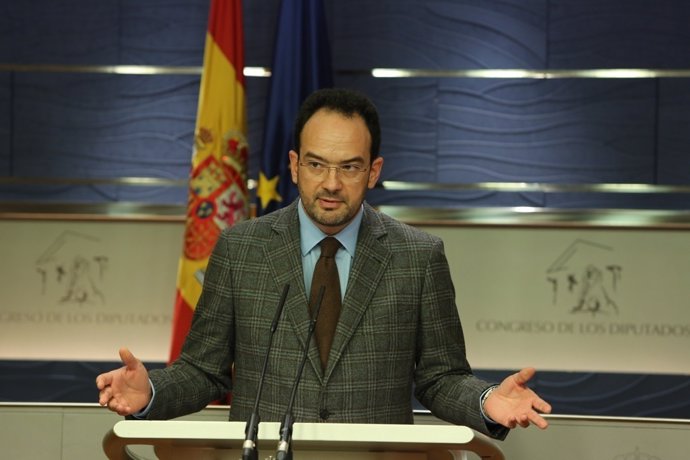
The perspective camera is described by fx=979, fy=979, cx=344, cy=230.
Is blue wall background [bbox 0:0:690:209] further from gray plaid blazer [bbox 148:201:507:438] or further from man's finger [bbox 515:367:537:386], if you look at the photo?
man's finger [bbox 515:367:537:386]

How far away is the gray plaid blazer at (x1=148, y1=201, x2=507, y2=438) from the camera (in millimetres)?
2242

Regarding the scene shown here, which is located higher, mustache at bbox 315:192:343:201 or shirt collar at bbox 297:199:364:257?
mustache at bbox 315:192:343:201

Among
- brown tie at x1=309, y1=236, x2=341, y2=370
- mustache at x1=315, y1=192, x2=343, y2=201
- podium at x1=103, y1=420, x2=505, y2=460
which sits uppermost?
mustache at x1=315, y1=192, x2=343, y2=201

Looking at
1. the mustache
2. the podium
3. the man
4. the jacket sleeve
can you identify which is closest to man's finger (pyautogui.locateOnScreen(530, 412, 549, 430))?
the podium

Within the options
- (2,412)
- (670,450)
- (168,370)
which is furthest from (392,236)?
(2,412)

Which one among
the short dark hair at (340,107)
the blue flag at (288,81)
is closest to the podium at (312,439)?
the short dark hair at (340,107)

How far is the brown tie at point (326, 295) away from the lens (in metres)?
2.27

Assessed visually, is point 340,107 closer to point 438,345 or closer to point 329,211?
point 329,211

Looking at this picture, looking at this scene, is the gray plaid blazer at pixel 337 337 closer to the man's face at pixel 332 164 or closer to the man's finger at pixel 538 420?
the man's face at pixel 332 164

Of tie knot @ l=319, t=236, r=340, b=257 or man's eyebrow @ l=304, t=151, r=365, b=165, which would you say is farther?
tie knot @ l=319, t=236, r=340, b=257

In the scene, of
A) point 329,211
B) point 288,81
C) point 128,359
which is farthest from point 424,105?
point 128,359

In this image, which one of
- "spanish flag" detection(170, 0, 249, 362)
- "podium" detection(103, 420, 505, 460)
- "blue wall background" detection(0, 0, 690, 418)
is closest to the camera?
"podium" detection(103, 420, 505, 460)

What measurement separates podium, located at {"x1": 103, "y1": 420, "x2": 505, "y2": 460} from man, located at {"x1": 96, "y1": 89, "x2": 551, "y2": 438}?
480 millimetres

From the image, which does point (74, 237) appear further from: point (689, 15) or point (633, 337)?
point (689, 15)
